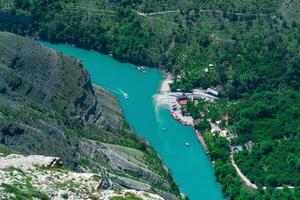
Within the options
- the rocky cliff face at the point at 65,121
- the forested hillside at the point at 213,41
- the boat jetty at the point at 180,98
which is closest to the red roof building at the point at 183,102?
the boat jetty at the point at 180,98

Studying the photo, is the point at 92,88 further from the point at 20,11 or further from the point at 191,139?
the point at 20,11

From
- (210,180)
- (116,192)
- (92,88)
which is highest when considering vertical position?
(116,192)

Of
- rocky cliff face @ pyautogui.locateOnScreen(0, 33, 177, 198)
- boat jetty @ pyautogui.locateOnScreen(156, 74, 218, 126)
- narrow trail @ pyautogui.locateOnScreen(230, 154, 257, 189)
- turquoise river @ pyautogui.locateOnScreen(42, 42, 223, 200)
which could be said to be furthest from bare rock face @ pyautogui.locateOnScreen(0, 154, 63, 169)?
boat jetty @ pyautogui.locateOnScreen(156, 74, 218, 126)

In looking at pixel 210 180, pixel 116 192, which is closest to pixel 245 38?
pixel 210 180

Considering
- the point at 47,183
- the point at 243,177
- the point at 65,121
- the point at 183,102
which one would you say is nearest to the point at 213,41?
the point at 183,102

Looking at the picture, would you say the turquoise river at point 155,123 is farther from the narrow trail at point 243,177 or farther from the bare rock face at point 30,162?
the bare rock face at point 30,162

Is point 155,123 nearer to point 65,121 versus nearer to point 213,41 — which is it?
point 65,121
